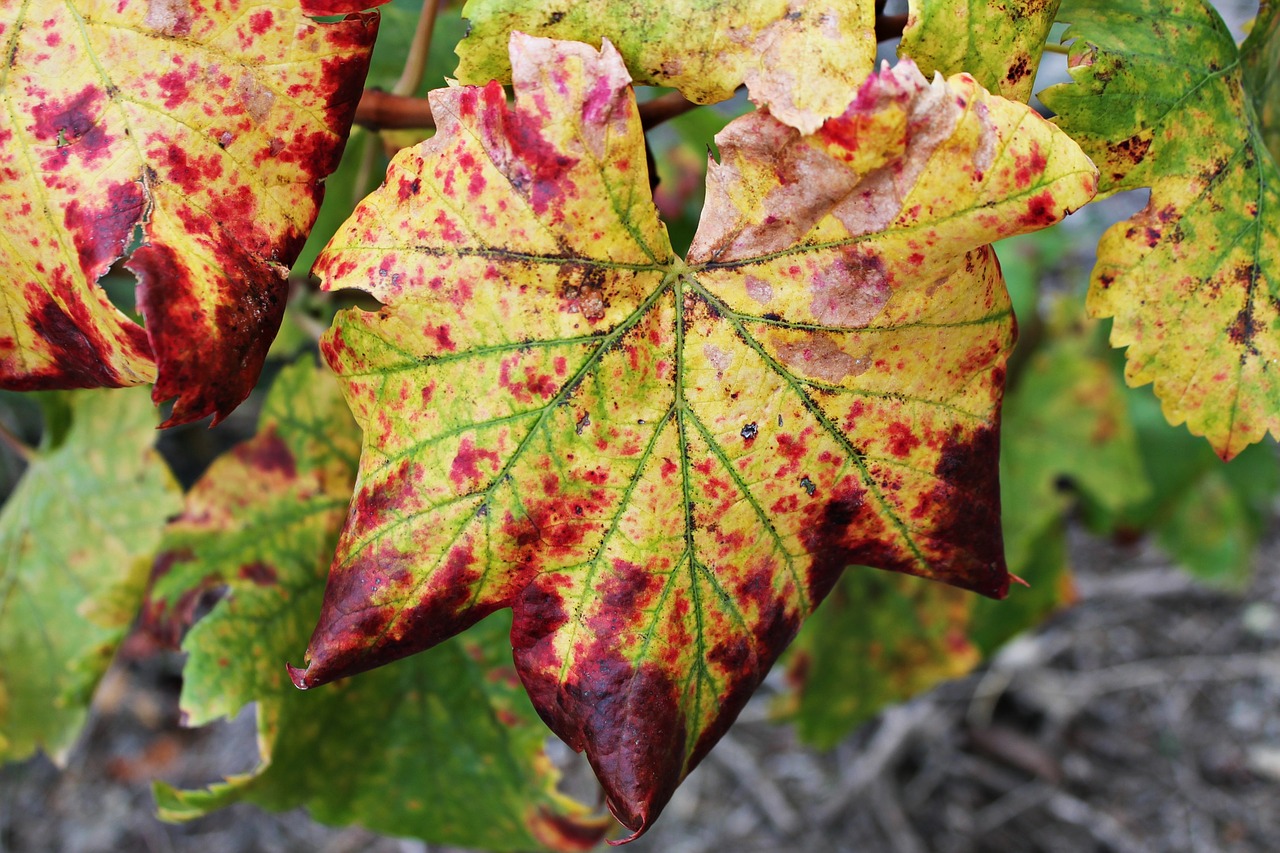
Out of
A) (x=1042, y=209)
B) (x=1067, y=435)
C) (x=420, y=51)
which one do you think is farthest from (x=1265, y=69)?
(x=1067, y=435)

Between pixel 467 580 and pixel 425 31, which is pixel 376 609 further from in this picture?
pixel 425 31

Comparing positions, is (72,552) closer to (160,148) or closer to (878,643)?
(160,148)

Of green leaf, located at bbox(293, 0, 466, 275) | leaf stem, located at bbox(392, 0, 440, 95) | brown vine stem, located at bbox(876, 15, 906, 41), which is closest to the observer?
brown vine stem, located at bbox(876, 15, 906, 41)

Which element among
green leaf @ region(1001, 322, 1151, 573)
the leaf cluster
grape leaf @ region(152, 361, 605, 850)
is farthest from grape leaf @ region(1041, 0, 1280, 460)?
green leaf @ region(1001, 322, 1151, 573)

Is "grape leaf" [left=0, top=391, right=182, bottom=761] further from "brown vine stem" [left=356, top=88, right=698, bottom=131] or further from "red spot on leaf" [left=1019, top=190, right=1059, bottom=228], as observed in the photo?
"red spot on leaf" [left=1019, top=190, right=1059, bottom=228]

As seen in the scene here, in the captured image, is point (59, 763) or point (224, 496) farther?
point (59, 763)

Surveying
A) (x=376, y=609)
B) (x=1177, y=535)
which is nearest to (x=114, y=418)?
(x=376, y=609)
